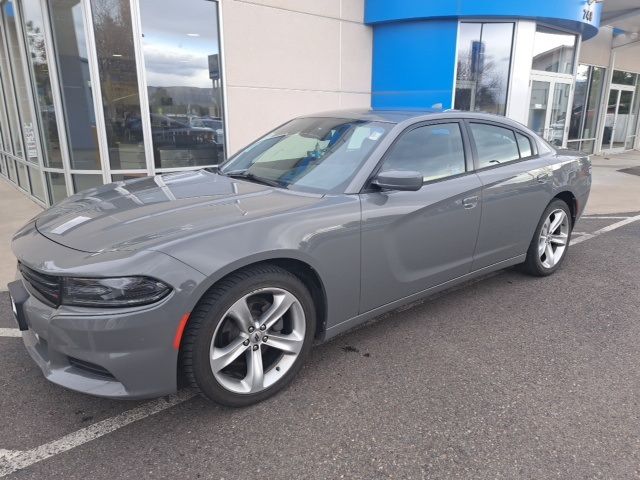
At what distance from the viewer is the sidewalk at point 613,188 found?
314 inches

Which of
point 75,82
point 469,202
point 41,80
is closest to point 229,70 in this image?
point 75,82

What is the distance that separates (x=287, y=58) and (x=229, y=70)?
48.6 inches

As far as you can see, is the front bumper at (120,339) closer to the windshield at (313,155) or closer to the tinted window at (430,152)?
the windshield at (313,155)

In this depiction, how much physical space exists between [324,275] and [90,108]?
18.4 ft

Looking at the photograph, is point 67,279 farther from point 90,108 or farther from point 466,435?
point 90,108

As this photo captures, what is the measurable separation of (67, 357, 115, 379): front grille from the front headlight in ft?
0.92

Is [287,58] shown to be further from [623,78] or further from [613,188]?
[623,78]

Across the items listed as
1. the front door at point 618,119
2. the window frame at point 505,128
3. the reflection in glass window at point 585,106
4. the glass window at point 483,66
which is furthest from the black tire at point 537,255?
the front door at point 618,119

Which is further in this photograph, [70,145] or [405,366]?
[70,145]

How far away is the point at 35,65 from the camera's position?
6906 millimetres

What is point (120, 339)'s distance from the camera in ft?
6.79

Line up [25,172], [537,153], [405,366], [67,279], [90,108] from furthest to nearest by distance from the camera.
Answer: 1. [25,172]
2. [90,108]
3. [537,153]
4. [405,366]
5. [67,279]

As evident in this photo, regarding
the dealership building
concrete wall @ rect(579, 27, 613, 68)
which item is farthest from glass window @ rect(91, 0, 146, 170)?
concrete wall @ rect(579, 27, 613, 68)

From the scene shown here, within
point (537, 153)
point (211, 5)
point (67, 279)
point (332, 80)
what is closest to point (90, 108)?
point (211, 5)
